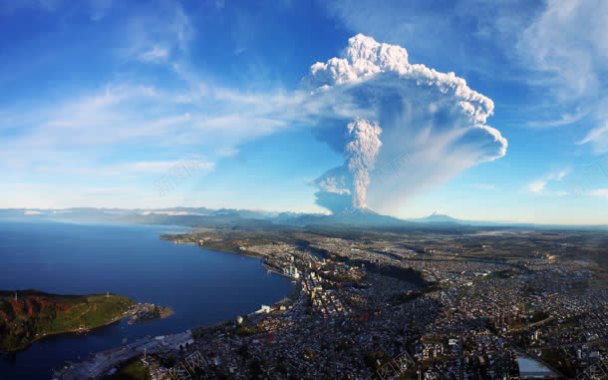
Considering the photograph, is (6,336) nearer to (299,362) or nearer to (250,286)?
(299,362)

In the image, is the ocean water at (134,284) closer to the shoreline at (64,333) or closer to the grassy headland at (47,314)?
the shoreline at (64,333)

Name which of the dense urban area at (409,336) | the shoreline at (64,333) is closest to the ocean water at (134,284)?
the shoreline at (64,333)

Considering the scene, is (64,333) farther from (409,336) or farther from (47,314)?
(409,336)

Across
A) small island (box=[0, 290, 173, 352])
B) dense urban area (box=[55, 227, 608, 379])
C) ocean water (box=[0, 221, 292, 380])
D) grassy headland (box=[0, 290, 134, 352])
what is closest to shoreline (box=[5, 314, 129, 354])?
small island (box=[0, 290, 173, 352])

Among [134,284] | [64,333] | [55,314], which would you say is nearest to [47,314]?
[55,314]

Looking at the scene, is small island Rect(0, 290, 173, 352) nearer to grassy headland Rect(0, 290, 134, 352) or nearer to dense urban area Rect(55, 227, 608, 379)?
grassy headland Rect(0, 290, 134, 352)
